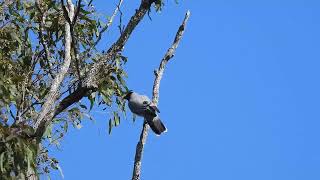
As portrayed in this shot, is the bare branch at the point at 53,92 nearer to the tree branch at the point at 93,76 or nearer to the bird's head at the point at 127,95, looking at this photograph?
the tree branch at the point at 93,76

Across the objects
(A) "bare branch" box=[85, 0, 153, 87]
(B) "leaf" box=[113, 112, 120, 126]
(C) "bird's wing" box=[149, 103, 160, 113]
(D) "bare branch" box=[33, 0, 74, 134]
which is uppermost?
(B) "leaf" box=[113, 112, 120, 126]

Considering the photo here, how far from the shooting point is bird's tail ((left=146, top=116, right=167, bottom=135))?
5465 millimetres

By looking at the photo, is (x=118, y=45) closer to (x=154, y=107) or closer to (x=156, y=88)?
(x=156, y=88)

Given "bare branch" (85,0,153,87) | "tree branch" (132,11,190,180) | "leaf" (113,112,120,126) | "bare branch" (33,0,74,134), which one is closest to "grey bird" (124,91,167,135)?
"leaf" (113,112,120,126)

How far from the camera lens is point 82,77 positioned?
4160 millimetres

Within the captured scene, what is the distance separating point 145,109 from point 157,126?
17cm

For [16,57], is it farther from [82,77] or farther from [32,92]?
[82,77]

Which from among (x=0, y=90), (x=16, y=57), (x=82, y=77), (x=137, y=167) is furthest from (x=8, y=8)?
(x=137, y=167)

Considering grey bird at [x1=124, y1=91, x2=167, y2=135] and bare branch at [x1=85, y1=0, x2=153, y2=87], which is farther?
grey bird at [x1=124, y1=91, x2=167, y2=135]

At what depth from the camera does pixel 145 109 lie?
18.4ft

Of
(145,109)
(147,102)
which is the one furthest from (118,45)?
(147,102)

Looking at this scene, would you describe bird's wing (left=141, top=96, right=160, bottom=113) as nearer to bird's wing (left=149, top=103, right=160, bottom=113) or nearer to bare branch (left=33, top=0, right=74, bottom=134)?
bird's wing (left=149, top=103, right=160, bottom=113)

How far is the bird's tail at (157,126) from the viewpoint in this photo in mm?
5465

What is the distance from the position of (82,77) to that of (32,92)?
4.53 ft
